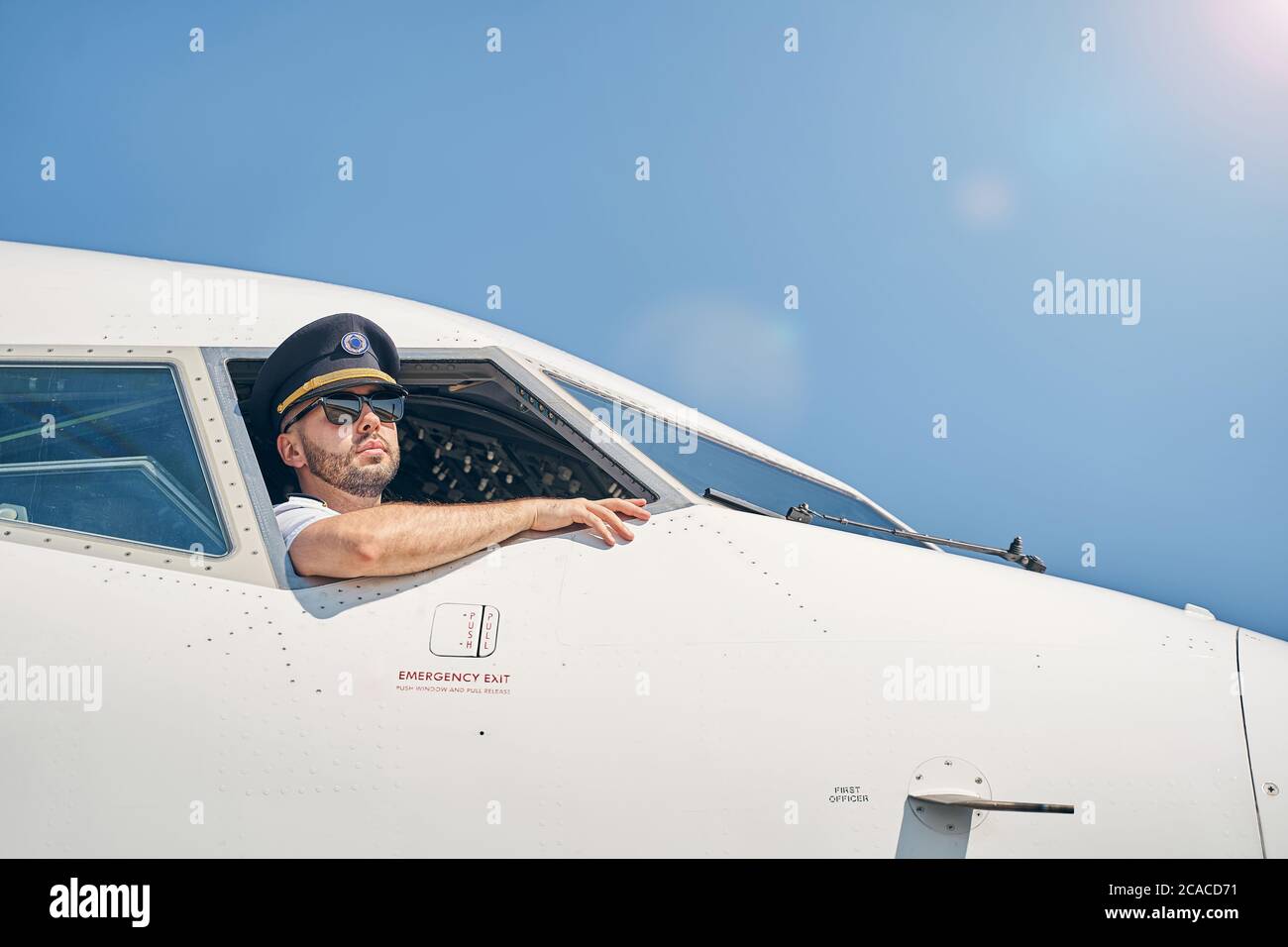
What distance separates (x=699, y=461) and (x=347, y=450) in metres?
1.67

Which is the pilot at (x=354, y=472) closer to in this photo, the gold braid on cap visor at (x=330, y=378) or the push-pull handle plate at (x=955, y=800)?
the gold braid on cap visor at (x=330, y=378)

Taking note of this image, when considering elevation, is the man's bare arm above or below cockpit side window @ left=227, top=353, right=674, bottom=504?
below

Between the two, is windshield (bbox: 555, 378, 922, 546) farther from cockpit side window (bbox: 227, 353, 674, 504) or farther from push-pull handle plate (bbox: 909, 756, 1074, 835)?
push-pull handle plate (bbox: 909, 756, 1074, 835)

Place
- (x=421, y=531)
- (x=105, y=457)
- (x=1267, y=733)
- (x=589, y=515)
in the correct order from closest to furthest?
(x=1267, y=733) < (x=421, y=531) < (x=589, y=515) < (x=105, y=457)

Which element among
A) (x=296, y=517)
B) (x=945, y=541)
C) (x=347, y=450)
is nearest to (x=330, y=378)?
(x=347, y=450)

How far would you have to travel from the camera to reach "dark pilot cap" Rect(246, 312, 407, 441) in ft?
16.3

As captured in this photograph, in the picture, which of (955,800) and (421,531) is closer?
(955,800)

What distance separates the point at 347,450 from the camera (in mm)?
4977

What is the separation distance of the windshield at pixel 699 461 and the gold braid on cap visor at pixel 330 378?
0.89m

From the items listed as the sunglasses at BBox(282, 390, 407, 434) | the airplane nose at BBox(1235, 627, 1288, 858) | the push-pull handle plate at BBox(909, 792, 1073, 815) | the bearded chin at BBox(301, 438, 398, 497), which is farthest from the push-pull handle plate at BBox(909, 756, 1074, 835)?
the sunglasses at BBox(282, 390, 407, 434)

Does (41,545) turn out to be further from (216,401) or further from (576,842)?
(576,842)

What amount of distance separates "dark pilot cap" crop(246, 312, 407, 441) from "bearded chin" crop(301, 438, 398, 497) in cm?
26

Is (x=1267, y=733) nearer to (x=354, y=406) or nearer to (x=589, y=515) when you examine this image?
(x=589, y=515)
